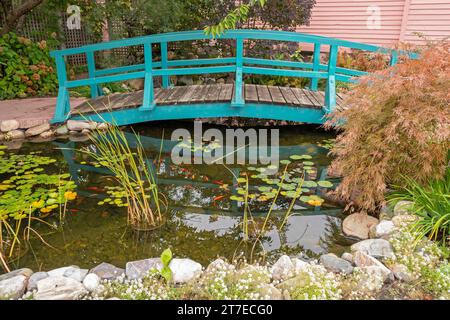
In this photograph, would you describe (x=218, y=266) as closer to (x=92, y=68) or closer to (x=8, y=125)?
(x=8, y=125)

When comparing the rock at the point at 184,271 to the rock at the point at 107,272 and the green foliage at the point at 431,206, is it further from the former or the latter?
the green foliage at the point at 431,206

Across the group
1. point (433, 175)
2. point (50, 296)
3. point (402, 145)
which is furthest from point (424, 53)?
point (50, 296)

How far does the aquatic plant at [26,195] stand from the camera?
2.86 m

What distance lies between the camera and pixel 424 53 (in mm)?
3000

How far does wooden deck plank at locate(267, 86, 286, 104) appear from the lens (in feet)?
16.1

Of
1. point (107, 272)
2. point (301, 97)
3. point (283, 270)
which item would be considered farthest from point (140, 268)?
point (301, 97)

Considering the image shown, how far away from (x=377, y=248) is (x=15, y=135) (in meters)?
4.63

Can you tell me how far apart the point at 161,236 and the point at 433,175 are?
2.22m

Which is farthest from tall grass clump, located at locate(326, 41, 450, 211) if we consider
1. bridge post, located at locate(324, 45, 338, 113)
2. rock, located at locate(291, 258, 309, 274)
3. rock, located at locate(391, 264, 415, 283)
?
bridge post, located at locate(324, 45, 338, 113)

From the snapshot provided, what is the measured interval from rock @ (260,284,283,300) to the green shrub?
6.08 metres

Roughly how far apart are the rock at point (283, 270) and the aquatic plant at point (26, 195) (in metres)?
1.76

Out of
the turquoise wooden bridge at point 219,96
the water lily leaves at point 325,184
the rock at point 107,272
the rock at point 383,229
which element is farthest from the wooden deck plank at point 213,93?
the rock at point 107,272

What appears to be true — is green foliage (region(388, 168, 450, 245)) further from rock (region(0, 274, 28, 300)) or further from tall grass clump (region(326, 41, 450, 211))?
rock (region(0, 274, 28, 300))
